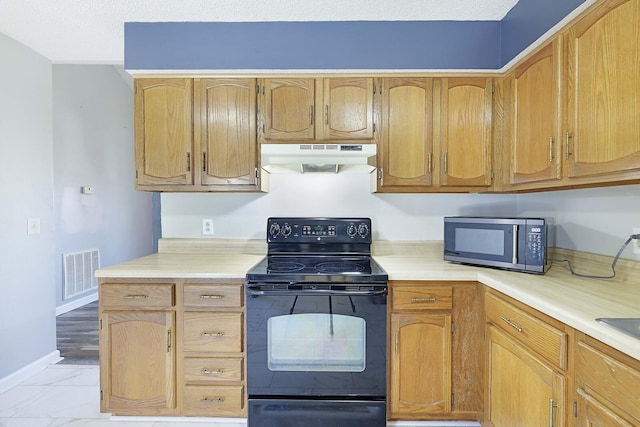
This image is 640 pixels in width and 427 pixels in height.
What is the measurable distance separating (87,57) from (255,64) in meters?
1.45

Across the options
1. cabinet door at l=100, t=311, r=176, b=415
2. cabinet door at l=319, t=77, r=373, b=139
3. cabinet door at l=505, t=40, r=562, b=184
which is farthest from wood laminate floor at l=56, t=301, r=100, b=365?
cabinet door at l=505, t=40, r=562, b=184

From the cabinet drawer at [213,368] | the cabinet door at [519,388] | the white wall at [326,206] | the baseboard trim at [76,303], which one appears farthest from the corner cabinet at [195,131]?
the baseboard trim at [76,303]

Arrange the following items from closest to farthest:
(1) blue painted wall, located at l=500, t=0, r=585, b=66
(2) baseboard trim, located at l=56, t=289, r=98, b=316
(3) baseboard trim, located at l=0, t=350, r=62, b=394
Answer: (1) blue painted wall, located at l=500, t=0, r=585, b=66
(3) baseboard trim, located at l=0, t=350, r=62, b=394
(2) baseboard trim, located at l=56, t=289, r=98, b=316

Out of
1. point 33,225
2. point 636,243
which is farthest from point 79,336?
point 636,243

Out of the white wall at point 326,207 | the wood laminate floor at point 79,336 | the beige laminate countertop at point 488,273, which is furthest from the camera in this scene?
the wood laminate floor at point 79,336

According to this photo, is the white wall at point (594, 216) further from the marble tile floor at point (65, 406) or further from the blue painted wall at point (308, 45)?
the marble tile floor at point (65, 406)

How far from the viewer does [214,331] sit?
1.74 m

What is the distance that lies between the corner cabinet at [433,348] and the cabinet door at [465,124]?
775 mm

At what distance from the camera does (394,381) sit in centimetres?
173

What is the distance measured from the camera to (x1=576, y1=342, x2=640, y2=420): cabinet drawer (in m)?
0.84

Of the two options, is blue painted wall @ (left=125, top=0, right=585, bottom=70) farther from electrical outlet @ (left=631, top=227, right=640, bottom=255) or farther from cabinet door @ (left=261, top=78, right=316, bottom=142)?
electrical outlet @ (left=631, top=227, right=640, bottom=255)

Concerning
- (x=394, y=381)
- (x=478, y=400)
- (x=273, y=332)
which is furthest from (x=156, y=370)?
(x=478, y=400)

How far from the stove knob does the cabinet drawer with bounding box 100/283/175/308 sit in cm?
73

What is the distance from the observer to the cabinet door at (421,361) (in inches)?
67.5
